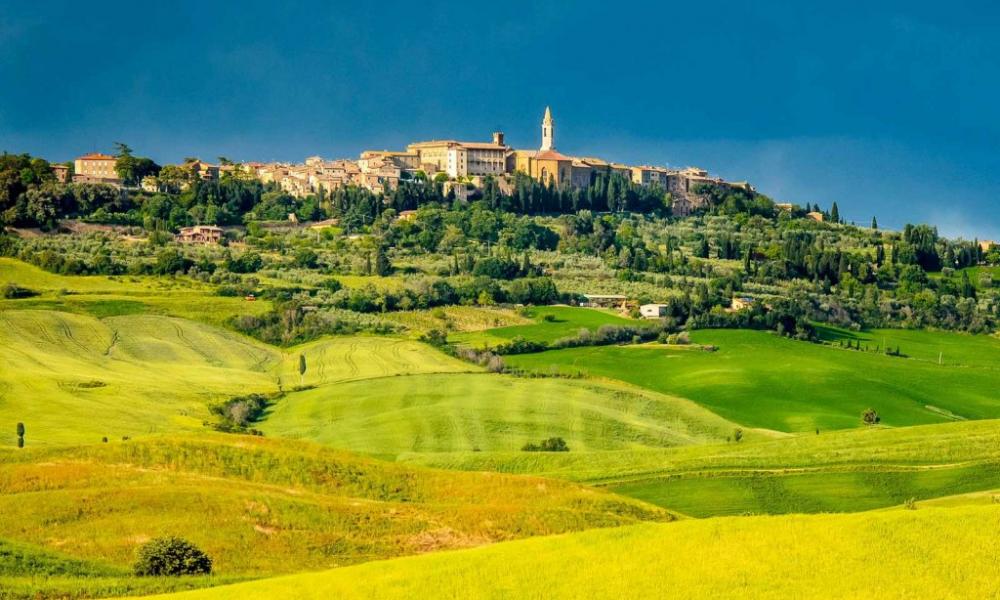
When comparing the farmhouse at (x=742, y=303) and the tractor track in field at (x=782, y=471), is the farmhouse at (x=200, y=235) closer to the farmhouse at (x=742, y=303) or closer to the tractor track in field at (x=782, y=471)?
the farmhouse at (x=742, y=303)

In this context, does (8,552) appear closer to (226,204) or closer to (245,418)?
(245,418)

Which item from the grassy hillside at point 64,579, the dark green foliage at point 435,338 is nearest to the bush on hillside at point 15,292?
the dark green foliage at point 435,338

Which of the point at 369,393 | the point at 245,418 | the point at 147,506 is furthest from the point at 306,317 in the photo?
the point at 147,506

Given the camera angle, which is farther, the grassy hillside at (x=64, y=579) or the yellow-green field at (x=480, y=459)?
the grassy hillside at (x=64, y=579)

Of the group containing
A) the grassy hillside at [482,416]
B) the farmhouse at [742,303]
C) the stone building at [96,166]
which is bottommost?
the grassy hillside at [482,416]

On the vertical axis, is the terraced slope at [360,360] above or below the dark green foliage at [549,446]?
above
